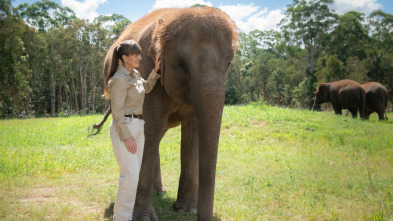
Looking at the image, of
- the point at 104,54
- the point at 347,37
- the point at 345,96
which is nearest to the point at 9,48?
the point at 104,54

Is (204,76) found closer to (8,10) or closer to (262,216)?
(262,216)

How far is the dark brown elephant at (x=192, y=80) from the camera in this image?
10.1ft

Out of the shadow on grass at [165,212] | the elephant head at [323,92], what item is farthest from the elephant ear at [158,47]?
the elephant head at [323,92]

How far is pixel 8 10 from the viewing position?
23281 mm

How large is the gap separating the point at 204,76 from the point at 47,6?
53.2m

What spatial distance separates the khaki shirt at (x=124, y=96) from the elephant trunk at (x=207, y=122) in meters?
0.65

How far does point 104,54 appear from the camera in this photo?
Result: 36.2 m

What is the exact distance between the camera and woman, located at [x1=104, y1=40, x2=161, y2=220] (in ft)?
10.7

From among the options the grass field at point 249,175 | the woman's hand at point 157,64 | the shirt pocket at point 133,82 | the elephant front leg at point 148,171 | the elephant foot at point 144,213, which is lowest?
the grass field at point 249,175

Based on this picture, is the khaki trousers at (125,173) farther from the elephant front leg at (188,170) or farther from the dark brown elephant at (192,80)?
the elephant front leg at (188,170)

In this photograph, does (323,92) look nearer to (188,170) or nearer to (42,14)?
(188,170)

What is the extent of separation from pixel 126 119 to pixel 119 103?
185mm

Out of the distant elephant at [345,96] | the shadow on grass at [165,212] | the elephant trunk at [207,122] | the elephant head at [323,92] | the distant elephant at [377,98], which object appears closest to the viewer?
the elephant trunk at [207,122]

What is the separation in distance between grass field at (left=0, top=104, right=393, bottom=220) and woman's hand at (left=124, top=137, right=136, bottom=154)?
145 centimetres
